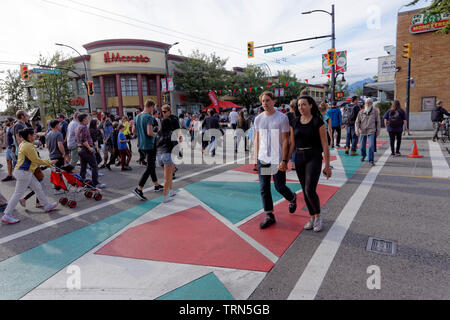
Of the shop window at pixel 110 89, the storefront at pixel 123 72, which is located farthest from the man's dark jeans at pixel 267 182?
the shop window at pixel 110 89

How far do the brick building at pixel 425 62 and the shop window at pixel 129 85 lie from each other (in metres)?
30.3

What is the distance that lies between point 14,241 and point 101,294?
96.3 inches

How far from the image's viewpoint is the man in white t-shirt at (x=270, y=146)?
423 cm

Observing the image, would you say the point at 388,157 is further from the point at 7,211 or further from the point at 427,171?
the point at 7,211

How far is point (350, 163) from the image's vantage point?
909cm

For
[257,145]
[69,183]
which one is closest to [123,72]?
[69,183]

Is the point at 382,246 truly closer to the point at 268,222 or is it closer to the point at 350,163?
the point at 268,222

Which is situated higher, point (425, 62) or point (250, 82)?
point (250, 82)

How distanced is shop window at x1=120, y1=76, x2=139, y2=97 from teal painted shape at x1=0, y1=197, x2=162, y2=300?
36459 millimetres

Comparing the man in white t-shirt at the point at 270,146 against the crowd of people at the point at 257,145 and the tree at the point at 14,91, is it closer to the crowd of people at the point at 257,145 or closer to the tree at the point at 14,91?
the crowd of people at the point at 257,145

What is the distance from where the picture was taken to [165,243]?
4023mm

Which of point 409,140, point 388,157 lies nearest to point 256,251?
point 388,157

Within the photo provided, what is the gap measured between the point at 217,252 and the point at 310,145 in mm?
1885

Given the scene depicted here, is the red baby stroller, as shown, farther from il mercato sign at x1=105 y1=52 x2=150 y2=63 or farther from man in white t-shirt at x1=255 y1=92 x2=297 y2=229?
il mercato sign at x1=105 y1=52 x2=150 y2=63
